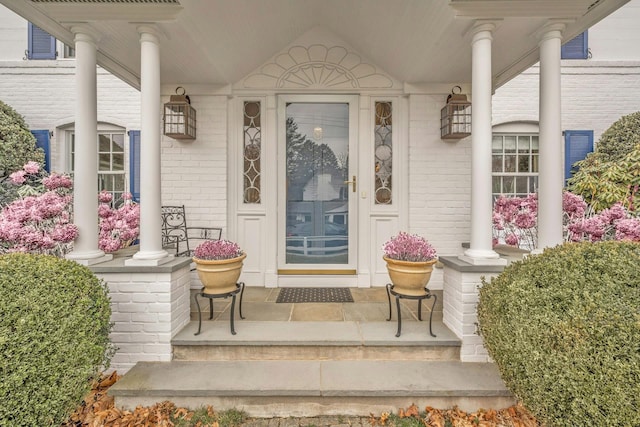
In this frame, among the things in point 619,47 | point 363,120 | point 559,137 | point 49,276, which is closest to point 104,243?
point 49,276

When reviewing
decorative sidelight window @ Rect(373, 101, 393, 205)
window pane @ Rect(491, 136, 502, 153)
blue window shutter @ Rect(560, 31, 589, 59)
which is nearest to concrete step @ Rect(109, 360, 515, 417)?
decorative sidelight window @ Rect(373, 101, 393, 205)

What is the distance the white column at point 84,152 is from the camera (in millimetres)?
2369

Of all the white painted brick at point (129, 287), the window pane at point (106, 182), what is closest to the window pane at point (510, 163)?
the white painted brick at point (129, 287)

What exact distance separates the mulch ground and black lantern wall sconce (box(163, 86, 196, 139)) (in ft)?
8.33

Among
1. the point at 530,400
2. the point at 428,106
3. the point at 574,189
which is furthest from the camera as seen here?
the point at 574,189

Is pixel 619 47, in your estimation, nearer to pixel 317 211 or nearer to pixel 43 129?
pixel 317 211

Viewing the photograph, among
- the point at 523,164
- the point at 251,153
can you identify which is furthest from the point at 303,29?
the point at 523,164

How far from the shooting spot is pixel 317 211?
3707 mm

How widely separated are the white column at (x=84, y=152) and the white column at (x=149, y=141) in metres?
0.44

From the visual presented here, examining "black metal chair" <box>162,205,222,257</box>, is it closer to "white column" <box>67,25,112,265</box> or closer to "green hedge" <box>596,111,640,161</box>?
"white column" <box>67,25,112,265</box>

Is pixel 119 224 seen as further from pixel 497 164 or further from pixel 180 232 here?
pixel 497 164

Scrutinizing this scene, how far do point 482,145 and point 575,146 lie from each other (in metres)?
3.27

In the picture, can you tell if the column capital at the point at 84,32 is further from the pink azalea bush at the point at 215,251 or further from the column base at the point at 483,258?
the column base at the point at 483,258

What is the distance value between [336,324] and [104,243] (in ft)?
6.74
